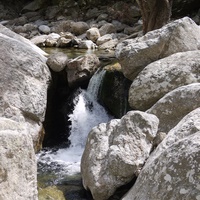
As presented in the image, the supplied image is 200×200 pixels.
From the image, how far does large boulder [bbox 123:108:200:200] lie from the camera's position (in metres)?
2.85

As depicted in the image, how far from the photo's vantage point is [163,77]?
5.46 m

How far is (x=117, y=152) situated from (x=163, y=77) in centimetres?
191

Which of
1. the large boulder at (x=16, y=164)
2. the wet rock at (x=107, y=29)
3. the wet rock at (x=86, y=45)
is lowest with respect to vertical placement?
the wet rock at (x=86, y=45)

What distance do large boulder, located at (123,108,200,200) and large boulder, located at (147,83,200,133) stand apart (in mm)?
966

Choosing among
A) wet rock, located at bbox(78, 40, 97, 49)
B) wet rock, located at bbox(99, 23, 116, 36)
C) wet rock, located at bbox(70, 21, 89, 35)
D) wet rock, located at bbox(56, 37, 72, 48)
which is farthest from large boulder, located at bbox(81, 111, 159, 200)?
wet rock, located at bbox(70, 21, 89, 35)

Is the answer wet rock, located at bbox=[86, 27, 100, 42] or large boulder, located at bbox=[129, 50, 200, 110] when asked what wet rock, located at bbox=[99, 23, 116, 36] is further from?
large boulder, located at bbox=[129, 50, 200, 110]

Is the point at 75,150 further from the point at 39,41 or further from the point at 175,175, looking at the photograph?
the point at 39,41

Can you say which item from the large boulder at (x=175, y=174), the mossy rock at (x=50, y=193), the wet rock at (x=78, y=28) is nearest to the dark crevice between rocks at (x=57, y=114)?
the mossy rock at (x=50, y=193)

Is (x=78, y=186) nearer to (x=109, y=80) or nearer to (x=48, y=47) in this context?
(x=109, y=80)

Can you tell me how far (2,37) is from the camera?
665 cm

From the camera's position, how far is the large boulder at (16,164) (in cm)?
282

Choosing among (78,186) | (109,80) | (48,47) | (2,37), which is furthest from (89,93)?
(48,47)

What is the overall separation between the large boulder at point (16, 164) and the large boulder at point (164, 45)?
357 centimetres

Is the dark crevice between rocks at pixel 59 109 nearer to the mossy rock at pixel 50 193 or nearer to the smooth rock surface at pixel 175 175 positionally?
the mossy rock at pixel 50 193
